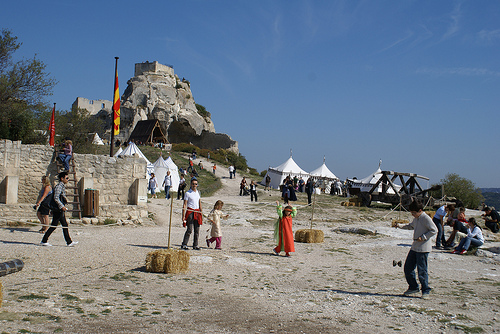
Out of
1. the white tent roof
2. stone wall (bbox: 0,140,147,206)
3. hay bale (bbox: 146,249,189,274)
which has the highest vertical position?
the white tent roof

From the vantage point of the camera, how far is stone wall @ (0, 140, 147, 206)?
1392 cm

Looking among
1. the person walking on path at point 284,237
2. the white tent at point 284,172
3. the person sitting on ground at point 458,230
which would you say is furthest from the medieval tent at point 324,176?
the person walking on path at point 284,237

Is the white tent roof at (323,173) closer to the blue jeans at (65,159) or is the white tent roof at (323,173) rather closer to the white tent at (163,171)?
the white tent at (163,171)

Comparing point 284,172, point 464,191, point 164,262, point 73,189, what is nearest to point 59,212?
point 164,262

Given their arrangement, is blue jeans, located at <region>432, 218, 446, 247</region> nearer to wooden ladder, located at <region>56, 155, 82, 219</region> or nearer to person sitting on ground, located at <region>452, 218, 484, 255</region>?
person sitting on ground, located at <region>452, 218, 484, 255</region>

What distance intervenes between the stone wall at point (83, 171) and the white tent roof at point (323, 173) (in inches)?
1119

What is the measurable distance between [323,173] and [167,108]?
33.8 metres

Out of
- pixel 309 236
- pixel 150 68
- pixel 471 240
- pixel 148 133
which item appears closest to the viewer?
pixel 471 240

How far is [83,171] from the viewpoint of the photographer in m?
14.9

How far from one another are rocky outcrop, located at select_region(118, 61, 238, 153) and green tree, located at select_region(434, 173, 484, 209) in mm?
33581

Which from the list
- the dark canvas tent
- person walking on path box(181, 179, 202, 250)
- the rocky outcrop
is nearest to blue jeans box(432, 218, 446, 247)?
person walking on path box(181, 179, 202, 250)

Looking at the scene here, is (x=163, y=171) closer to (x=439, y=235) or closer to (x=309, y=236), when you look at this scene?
(x=309, y=236)

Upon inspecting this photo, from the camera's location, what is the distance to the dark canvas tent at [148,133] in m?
59.3

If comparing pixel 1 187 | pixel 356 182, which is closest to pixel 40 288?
pixel 1 187
